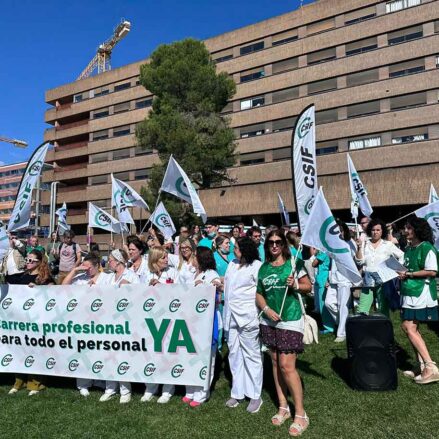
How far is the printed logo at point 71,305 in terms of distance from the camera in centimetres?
520

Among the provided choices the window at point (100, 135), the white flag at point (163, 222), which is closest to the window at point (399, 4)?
the white flag at point (163, 222)

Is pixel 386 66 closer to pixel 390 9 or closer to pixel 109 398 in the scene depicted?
pixel 390 9

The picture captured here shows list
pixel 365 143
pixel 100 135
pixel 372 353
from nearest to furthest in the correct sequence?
pixel 372 353, pixel 365 143, pixel 100 135

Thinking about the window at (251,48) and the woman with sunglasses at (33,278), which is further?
the window at (251,48)

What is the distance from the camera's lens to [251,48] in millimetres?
39875

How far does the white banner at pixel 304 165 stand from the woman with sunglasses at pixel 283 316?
3.90 ft

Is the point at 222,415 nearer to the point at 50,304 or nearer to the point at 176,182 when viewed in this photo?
the point at 50,304

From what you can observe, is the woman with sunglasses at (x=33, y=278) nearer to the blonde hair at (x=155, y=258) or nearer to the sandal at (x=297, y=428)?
the blonde hair at (x=155, y=258)

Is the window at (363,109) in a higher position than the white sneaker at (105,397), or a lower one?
higher

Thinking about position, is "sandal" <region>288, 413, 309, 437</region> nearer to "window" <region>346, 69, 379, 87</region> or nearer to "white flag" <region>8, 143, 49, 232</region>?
"white flag" <region>8, 143, 49, 232</region>

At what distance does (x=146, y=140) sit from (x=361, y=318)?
2527 cm

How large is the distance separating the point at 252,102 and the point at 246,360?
121 feet

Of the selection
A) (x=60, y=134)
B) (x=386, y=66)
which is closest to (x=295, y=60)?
(x=386, y=66)

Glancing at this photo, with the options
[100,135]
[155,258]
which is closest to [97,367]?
[155,258]
